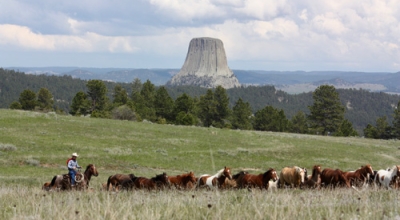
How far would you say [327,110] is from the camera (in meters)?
83.3

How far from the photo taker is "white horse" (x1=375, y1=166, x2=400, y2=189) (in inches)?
553

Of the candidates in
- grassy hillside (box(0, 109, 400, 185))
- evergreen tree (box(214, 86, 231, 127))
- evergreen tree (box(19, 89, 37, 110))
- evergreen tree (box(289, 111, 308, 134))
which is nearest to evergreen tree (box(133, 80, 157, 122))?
evergreen tree (box(214, 86, 231, 127))

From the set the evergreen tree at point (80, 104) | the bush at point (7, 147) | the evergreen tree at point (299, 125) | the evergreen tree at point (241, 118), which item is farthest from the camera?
the evergreen tree at point (299, 125)

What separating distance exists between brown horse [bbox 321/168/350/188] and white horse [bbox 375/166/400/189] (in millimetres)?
1108

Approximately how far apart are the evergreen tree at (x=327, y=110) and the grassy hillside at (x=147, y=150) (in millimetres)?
37038

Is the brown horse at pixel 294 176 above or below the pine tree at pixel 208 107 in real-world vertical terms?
above

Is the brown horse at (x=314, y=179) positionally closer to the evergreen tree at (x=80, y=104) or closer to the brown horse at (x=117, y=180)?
the brown horse at (x=117, y=180)

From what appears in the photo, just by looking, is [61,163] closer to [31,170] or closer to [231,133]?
[31,170]

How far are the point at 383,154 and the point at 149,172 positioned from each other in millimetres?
25949

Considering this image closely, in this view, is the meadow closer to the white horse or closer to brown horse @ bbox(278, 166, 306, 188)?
brown horse @ bbox(278, 166, 306, 188)

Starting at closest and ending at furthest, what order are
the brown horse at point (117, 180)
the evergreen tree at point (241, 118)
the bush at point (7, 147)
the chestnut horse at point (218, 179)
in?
the chestnut horse at point (218, 179) → the brown horse at point (117, 180) → the bush at point (7, 147) → the evergreen tree at point (241, 118)

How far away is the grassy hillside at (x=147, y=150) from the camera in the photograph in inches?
1037

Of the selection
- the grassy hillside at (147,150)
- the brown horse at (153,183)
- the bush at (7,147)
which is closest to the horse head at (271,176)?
the brown horse at (153,183)

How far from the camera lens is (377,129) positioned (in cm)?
9081
